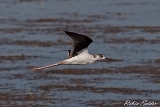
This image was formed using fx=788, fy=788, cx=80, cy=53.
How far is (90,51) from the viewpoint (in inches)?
693

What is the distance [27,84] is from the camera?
14.0 metres

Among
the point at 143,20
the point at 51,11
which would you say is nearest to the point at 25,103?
the point at 143,20

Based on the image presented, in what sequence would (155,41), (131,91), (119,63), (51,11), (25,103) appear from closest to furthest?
(25,103)
(131,91)
(119,63)
(155,41)
(51,11)

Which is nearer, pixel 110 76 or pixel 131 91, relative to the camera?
pixel 131 91

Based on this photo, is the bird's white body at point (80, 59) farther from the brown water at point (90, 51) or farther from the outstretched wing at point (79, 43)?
the brown water at point (90, 51)

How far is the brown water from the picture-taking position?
1310 cm

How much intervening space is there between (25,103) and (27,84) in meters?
1.52

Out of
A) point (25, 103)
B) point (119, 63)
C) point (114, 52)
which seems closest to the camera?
point (25, 103)

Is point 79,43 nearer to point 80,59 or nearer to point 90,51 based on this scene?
point 80,59

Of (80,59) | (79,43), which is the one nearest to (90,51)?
(80,59)

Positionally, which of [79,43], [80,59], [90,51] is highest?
[79,43]

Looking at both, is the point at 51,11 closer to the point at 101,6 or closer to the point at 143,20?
the point at 101,6

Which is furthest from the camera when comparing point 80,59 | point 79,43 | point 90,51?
point 90,51

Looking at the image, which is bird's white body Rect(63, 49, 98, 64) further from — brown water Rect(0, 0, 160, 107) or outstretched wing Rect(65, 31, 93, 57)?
brown water Rect(0, 0, 160, 107)
